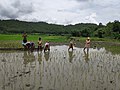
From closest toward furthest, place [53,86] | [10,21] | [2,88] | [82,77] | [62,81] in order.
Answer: [2,88]
[53,86]
[62,81]
[82,77]
[10,21]

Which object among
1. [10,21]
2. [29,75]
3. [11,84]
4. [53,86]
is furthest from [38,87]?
[10,21]

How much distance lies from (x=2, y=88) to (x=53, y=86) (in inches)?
89.2

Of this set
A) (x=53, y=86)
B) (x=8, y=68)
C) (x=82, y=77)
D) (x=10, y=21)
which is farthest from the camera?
(x=10, y=21)

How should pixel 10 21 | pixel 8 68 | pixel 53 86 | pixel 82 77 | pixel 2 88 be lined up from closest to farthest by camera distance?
pixel 2 88
pixel 53 86
pixel 82 77
pixel 8 68
pixel 10 21

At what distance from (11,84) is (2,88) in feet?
2.48

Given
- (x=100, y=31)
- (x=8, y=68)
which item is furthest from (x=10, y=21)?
(x=8, y=68)

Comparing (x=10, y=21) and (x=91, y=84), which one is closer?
(x=91, y=84)

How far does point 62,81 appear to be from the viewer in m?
10.8

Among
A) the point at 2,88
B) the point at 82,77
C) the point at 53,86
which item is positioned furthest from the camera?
the point at 82,77

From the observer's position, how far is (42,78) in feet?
37.1

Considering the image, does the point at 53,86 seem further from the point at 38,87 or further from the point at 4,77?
the point at 4,77

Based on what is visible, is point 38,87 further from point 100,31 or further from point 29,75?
point 100,31

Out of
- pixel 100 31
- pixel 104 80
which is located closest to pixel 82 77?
pixel 104 80

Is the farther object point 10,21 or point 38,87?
point 10,21
